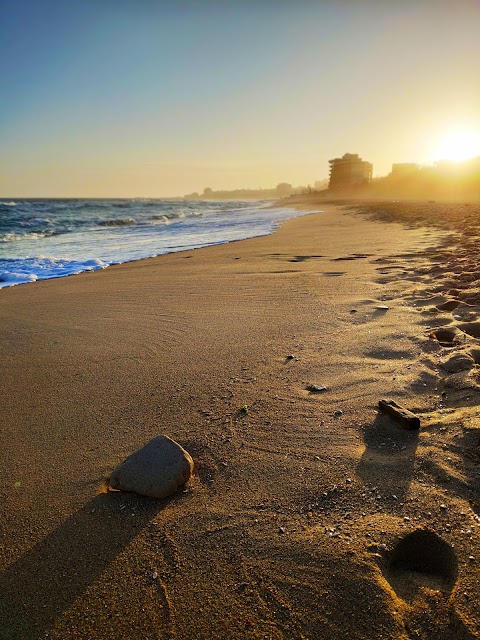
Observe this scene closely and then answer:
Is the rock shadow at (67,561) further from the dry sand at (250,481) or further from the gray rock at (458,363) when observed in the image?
the gray rock at (458,363)

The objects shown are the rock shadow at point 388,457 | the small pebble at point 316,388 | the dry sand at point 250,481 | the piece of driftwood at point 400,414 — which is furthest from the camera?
the small pebble at point 316,388

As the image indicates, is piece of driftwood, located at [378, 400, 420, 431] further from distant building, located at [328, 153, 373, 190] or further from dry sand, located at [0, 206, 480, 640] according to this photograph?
distant building, located at [328, 153, 373, 190]

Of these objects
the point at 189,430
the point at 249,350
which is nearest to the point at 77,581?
the point at 189,430

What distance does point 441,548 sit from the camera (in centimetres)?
127

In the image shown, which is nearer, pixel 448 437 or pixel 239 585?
pixel 239 585

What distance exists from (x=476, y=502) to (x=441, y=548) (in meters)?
0.25

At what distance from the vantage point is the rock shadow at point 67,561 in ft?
3.91

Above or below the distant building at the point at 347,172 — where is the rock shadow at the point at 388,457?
below

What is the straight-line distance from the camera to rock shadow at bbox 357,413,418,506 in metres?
1.52

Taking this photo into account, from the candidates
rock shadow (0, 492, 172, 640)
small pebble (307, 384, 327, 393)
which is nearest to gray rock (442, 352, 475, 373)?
small pebble (307, 384, 327, 393)

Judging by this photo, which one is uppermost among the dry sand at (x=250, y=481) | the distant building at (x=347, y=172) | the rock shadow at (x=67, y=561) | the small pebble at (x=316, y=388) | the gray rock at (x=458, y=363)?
the distant building at (x=347, y=172)

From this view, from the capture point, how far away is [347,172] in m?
67.1

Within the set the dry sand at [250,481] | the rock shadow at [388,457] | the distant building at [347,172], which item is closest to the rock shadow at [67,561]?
the dry sand at [250,481]

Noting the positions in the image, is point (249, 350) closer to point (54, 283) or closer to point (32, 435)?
point (32, 435)
